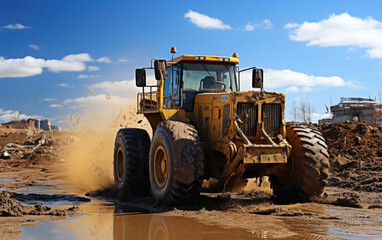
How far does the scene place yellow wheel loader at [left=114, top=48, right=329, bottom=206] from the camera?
928 cm

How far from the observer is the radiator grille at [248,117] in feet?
32.1

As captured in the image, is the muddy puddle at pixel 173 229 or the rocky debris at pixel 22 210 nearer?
the muddy puddle at pixel 173 229

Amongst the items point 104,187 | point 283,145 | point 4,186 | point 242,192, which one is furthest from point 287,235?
point 4,186

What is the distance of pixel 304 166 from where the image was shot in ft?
32.5

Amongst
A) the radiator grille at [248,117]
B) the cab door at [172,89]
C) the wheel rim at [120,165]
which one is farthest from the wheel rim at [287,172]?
the wheel rim at [120,165]

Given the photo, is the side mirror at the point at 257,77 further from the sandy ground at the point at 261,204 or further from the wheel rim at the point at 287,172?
the sandy ground at the point at 261,204

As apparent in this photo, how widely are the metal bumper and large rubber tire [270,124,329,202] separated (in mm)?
732

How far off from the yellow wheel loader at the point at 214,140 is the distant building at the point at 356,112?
37637 mm

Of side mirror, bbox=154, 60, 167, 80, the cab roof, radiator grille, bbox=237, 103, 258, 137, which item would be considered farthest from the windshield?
radiator grille, bbox=237, 103, 258, 137

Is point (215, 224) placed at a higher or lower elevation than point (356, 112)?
lower

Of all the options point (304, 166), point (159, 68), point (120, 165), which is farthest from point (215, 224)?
point (120, 165)

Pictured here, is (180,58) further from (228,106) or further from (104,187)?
(104,187)

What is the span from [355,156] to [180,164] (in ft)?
41.6

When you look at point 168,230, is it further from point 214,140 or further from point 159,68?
point 159,68
